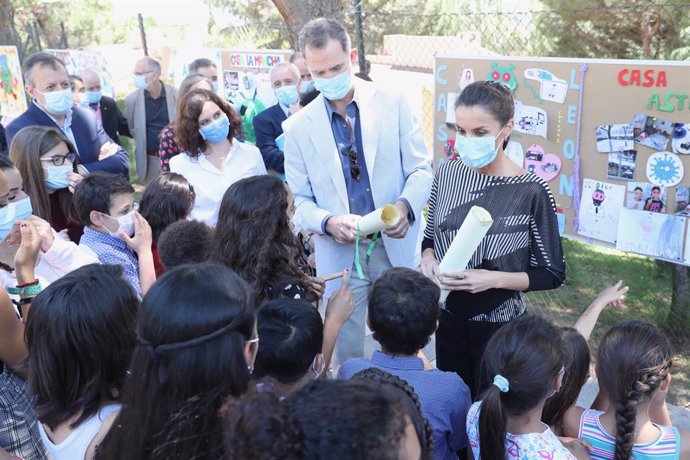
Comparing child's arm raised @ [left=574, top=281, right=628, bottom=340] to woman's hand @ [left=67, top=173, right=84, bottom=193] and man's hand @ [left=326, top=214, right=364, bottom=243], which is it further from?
woman's hand @ [left=67, top=173, right=84, bottom=193]

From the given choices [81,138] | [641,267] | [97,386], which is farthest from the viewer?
[641,267]

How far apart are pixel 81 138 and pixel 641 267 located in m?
4.72

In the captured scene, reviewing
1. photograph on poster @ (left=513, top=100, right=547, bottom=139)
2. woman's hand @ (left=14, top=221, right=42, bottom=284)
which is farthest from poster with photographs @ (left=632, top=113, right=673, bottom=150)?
woman's hand @ (left=14, top=221, right=42, bottom=284)

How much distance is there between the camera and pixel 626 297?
15.8ft

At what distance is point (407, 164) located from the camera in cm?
301

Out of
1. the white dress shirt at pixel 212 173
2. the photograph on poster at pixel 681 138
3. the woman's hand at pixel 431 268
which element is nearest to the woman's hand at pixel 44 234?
the white dress shirt at pixel 212 173

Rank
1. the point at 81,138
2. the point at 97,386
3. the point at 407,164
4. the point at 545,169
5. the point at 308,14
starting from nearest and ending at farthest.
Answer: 1. the point at 97,386
2. the point at 407,164
3. the point at 545,169
4. the point at 81,138
5. the point at 308,14

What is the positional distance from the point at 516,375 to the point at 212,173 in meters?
2.44

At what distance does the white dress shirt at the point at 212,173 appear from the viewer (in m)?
3.66

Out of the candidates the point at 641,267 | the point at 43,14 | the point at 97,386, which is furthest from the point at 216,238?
the point at 43,14

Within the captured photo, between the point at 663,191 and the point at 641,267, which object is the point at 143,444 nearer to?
the point at 663,191

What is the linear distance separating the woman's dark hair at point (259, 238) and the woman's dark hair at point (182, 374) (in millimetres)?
916

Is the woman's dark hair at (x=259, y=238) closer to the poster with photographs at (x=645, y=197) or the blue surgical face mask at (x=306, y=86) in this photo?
the poster with photographs at (x=645, y=197)

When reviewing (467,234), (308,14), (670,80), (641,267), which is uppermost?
(308,14)
